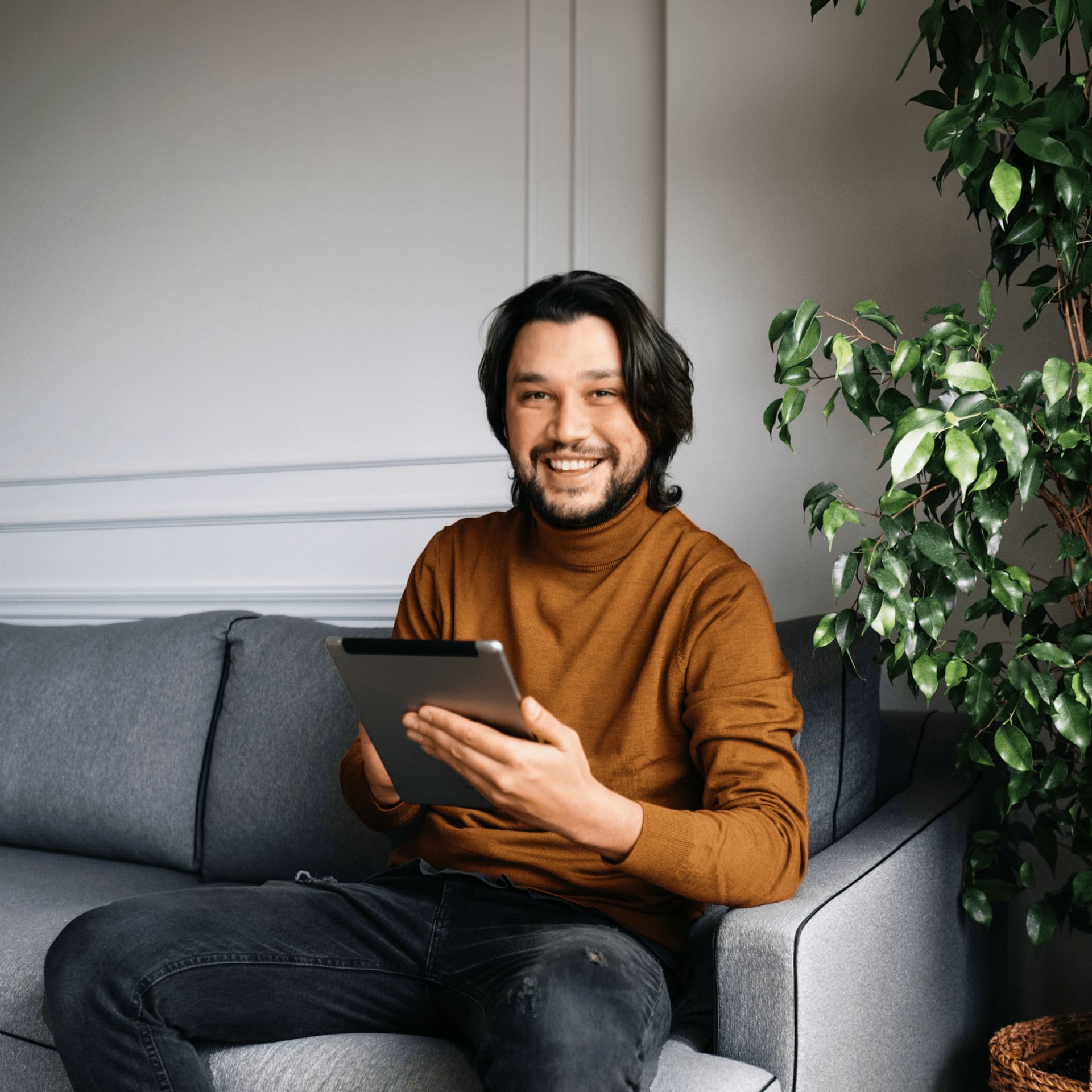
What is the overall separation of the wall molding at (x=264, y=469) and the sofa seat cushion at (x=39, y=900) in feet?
2.85

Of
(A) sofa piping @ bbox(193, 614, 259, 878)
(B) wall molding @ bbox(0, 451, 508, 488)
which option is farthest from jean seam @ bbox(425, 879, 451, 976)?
(B) wall molding @ bbox(0, 451, 508, 488)

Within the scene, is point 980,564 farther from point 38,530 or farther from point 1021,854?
point 38,530

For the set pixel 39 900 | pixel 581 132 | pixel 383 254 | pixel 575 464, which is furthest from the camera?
pixel 383 254

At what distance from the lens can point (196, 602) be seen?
8.28ft

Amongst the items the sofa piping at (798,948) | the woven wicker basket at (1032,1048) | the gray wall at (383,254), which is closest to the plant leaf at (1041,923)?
the woven wicker basket at (1032,1048)

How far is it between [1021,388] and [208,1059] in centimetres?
111

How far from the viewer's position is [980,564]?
1.22 meters

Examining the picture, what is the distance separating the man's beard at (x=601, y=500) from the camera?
1.35 m

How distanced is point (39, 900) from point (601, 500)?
107 centimetres

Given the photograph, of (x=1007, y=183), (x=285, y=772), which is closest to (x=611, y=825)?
(x=1007, y=183)

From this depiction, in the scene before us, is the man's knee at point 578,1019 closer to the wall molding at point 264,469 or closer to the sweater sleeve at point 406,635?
the sweater sleeve at point 406,635

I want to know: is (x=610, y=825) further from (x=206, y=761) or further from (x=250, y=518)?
(x=250, y=518)

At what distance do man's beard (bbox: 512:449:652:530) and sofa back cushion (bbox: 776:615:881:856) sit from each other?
33 centimetres

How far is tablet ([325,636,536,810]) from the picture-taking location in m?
0.97
